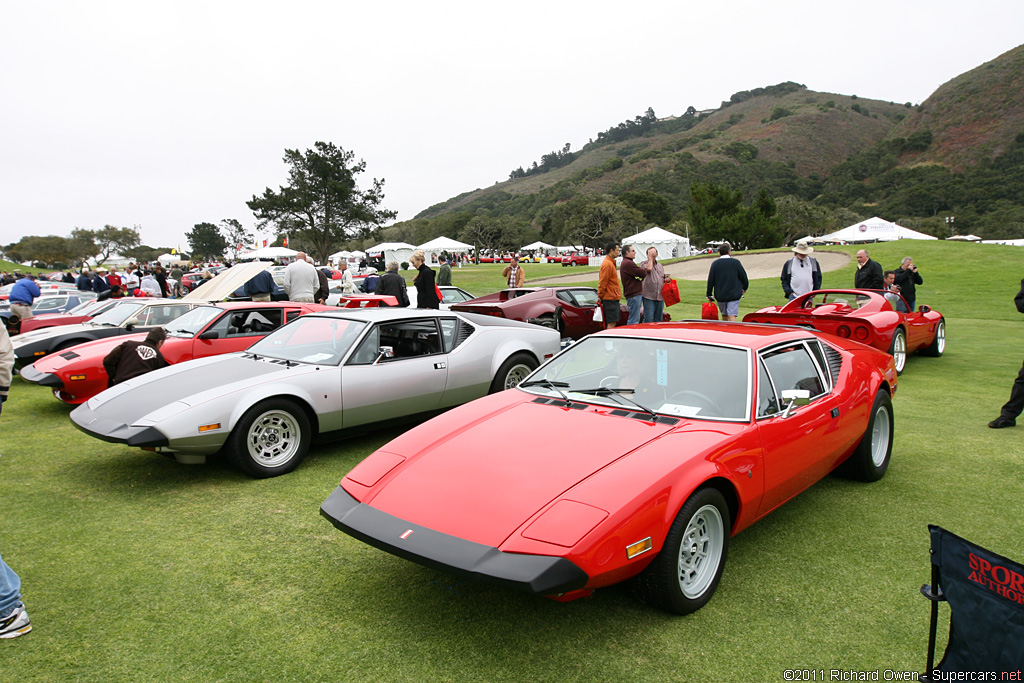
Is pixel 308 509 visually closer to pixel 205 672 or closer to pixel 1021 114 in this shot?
pixel 205 672

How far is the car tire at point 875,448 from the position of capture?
428 centimetres

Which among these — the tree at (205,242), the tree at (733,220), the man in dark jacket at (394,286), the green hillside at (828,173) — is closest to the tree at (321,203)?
the green hillside at (828,173)

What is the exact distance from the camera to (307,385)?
4.89 m

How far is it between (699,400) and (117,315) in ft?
30.5

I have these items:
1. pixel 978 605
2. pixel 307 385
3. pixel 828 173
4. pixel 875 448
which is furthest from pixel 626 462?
pixel 828 173

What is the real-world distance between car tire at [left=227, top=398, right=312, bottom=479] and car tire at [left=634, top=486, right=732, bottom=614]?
3.12 m

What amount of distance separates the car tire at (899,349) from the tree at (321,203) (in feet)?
193

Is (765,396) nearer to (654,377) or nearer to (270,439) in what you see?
(654,377)

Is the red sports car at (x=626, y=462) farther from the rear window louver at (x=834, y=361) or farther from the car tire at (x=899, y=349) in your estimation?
the car tire at (x=899, y=349)

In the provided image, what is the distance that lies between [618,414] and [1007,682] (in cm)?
198

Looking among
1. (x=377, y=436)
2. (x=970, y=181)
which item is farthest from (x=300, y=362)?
(x=970, y=181)

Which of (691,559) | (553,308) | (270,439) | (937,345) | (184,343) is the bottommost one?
(937,345)

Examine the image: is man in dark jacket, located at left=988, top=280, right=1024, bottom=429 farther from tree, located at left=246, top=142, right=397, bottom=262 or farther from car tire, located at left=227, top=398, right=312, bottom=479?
tree, located at left=246, top=142, right=397, bottom=262

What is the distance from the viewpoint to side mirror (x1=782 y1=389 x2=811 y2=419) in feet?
11.1
